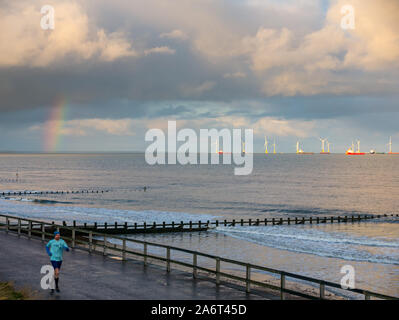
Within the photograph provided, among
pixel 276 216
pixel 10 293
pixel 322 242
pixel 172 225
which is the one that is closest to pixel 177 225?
pixel 172 225

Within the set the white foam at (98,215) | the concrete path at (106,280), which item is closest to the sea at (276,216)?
the white foam at (98,215)

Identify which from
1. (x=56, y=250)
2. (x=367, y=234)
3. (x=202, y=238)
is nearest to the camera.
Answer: (x=56, y=250)

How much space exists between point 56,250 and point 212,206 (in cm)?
7693

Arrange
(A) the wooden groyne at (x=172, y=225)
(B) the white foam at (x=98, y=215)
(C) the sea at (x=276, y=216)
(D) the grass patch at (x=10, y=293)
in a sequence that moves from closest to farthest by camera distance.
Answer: (D) the grass patch at (x=10, y=293), (C) the sea at (x=276, y=216), (A) the wooden groyne at (x=172, y=225), (B) the white foam at (x=98, y=215)

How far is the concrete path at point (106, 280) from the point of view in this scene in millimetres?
15508

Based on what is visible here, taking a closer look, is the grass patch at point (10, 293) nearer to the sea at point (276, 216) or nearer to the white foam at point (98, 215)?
the sea at point (276, 216)

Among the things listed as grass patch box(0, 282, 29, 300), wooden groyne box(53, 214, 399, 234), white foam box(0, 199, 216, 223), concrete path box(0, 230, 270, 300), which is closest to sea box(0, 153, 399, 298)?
white foam box(0, 199, 216, 223)

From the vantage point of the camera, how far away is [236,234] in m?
53.5

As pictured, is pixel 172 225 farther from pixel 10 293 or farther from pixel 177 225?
pixel 10 293

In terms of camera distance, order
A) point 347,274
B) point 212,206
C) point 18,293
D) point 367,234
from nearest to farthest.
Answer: point 18,293, point 347,274, point 367,234, point 212,206

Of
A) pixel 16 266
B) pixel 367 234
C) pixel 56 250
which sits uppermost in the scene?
pixel 56 250

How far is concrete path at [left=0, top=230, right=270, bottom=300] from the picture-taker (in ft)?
50.9
